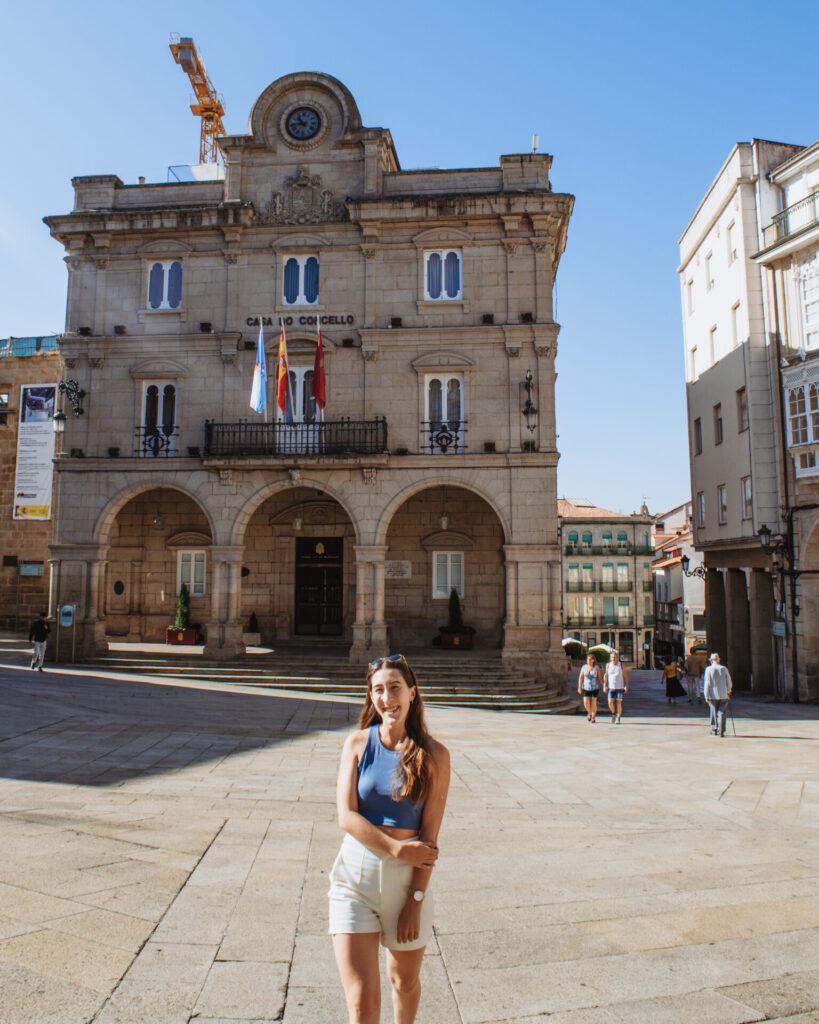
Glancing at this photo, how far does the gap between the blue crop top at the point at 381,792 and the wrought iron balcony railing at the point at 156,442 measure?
63.7 feet

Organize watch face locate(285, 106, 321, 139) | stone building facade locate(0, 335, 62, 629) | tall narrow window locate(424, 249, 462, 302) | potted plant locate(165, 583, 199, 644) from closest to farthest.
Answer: tall narrow window locate(424, 249, 462, 302)
watch face locate(285, 106, 321, 139)
potted plant locate(165, 583, 199, 644)
stone building facade locate(0, 335, 62, 629)

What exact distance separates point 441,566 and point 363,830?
19.7 m

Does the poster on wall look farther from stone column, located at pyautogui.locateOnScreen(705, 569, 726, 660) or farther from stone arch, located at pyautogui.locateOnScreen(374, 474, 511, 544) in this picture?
stone column, located at pyautogui.locateOnScreen(705, 569, 726, 660)

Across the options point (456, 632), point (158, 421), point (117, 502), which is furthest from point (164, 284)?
point (456, 632)

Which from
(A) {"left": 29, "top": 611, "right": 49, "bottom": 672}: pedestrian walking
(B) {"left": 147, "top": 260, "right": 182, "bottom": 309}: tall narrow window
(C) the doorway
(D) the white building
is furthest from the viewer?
(C) the doorway

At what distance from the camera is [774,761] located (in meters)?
12.0

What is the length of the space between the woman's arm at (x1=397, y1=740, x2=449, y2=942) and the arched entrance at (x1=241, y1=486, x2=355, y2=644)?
1993 cm

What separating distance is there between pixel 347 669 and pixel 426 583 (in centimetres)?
439

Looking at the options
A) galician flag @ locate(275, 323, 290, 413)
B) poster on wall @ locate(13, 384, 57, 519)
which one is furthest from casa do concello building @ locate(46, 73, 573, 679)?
poster on wall @ locate(13, 384, 57, 519)

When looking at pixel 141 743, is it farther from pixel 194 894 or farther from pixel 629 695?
Result: pixel 629 695

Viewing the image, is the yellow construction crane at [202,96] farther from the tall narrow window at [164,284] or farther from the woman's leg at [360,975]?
the woman's leg at [360,975]

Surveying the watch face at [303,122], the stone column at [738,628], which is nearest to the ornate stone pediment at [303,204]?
the watch face at [303,122]

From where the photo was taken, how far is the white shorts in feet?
10.4

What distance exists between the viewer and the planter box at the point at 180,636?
23078mm
